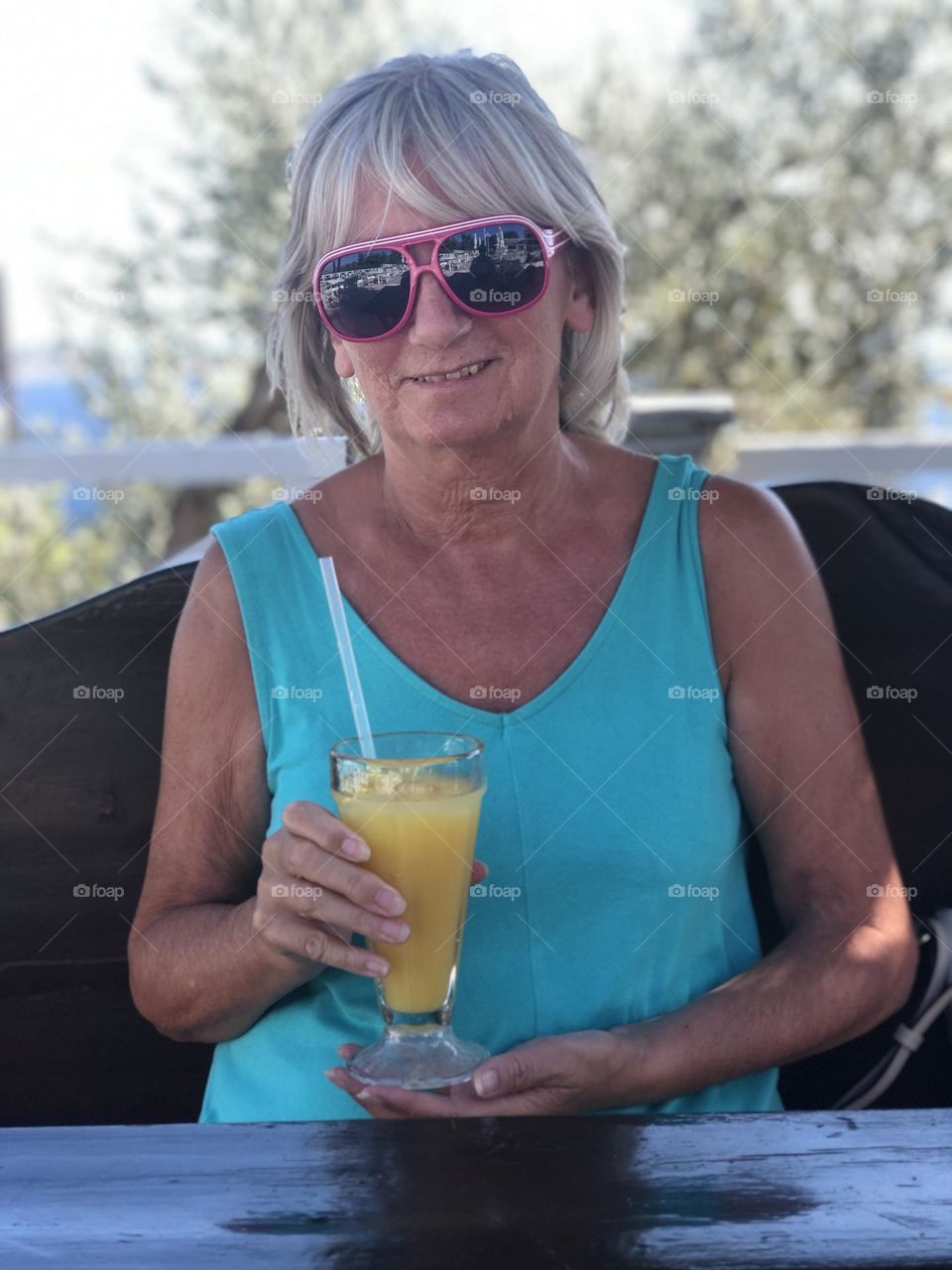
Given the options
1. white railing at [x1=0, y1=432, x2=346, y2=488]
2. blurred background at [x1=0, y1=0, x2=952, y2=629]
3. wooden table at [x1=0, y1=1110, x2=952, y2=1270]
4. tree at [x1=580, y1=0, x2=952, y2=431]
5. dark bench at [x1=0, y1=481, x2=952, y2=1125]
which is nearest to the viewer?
wooden table at [x1=0, y1=1110, x2=952, y2=1270]

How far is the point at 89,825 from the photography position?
1.78m

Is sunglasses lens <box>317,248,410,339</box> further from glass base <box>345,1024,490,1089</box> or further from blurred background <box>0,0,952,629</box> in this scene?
blurred background <box>0,0,952,629</box>

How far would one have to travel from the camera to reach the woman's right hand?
132 centimetres

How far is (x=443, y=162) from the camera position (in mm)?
1611

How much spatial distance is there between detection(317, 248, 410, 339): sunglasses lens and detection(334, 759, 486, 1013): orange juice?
524 millimetres

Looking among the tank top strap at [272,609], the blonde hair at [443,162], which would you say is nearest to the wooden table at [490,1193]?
the tank top strap at [272,609]

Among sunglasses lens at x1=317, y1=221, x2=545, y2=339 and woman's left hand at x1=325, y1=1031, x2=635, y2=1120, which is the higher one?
sunglasses lens at x1=317, y1=221, x2=545, y2=339

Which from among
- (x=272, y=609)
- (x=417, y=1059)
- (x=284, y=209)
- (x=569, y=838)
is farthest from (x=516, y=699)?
(x=284, y=209)

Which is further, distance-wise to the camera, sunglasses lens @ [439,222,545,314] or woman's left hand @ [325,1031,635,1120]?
sunglasses lens @ [439,222,545,314]

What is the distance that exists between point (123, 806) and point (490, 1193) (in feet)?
3.07

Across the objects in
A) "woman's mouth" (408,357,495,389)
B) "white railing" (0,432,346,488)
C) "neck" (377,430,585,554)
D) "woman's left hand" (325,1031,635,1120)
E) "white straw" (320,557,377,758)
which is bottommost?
"woman's left hand" (325,1031,635,1120)

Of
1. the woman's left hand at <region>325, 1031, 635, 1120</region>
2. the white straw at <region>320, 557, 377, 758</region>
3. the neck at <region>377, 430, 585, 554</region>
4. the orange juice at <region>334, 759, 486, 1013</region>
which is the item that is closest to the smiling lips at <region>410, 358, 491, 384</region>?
the neck at <region>377, 430, 585, 554</region>

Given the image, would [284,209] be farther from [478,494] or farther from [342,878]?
[342,878]

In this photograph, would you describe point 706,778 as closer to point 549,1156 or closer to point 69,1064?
point 549,1156
